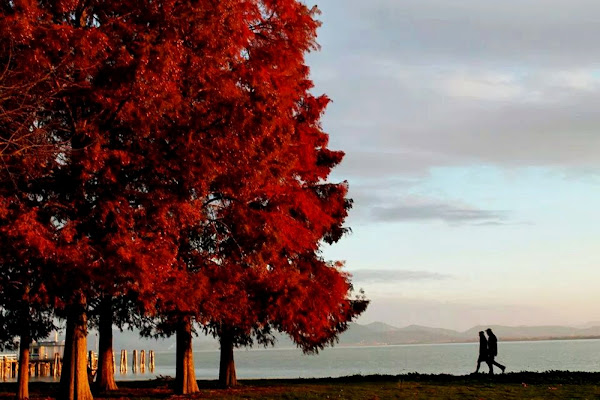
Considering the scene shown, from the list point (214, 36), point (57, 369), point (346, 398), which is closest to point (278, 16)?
point (214, 36)

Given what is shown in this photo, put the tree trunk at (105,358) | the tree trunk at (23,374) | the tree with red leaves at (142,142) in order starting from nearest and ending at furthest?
the tree with red leaves at (142,142), the tree trunk at (23,374), the tree trunk at (105,358)

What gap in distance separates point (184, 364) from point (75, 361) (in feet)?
15.4

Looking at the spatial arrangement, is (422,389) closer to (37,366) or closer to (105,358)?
(105,358)

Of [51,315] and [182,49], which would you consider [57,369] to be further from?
[182,49]

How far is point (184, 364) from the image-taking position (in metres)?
24.1

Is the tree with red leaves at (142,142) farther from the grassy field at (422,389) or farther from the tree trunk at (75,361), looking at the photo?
the grassy field at (422,389)

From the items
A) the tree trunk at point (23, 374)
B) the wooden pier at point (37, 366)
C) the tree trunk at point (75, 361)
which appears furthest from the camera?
the wooden pier at point (37, 366)

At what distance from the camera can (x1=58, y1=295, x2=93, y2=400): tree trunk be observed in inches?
783

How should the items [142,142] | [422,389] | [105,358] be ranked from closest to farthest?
1. [142,142]
2. [422,389]
3. [105,358]

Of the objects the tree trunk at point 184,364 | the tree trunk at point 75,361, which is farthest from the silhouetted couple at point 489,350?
the tree trunk at point 75,361

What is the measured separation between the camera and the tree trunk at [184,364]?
23.8 meters

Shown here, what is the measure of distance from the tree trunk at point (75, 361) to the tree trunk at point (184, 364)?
389cm

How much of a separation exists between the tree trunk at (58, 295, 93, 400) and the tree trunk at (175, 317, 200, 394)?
3.89 metres

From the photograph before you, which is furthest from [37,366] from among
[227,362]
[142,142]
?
[142,142]
